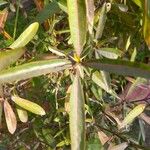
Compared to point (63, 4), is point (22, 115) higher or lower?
lower

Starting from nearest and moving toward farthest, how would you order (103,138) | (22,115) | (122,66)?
(122,66) → (22,115) → (103,138)

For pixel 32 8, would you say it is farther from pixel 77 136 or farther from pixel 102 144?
pixel 77 136

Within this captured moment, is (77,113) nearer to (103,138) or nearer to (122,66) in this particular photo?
(122,66)

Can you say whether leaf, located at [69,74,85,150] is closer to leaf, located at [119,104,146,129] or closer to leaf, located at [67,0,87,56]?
leaf, located at [67,0,87,56]

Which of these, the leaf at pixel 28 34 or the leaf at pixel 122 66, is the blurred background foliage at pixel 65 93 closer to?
the leaf at pixel 28 34

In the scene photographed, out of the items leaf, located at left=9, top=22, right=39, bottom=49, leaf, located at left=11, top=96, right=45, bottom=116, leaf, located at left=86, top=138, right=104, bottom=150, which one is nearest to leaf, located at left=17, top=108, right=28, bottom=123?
leaf, located at left=11, top=96, right=45, bottom=116

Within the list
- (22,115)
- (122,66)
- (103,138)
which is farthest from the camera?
(103,138)

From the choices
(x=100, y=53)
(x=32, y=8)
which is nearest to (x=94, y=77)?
(x=100, y=53)

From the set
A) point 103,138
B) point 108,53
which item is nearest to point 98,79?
point 108,53
